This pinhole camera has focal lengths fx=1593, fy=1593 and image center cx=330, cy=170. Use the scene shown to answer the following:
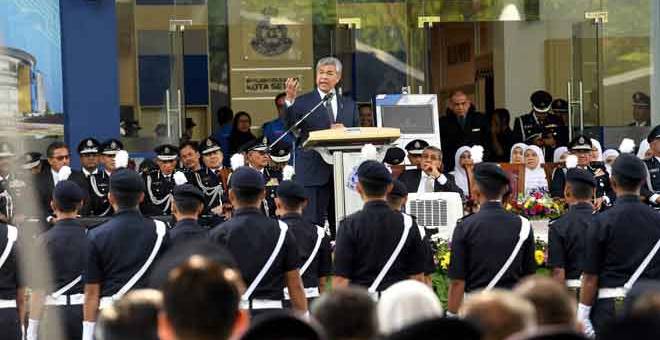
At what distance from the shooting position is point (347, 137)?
12.9m

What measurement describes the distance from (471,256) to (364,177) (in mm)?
854

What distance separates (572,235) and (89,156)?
662 cm

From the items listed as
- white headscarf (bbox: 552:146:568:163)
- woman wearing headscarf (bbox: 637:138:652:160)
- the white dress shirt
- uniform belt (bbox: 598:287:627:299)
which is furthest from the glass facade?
uniform belt (bbox: 598:287:627:299)

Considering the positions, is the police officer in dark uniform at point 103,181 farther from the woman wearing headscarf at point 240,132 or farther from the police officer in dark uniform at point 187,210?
the police officer in dark uniform at point 187,210

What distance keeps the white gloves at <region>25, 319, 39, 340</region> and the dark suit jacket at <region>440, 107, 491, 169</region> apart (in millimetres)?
9184

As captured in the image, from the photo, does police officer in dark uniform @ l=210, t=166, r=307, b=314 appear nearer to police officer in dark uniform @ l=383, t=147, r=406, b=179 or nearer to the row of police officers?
the row of police officers

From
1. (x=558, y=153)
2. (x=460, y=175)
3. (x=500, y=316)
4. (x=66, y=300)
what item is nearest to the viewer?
(x=500, y=316)

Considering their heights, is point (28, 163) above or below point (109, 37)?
below

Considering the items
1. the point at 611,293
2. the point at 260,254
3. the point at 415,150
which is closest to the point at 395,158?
the point at 415,150

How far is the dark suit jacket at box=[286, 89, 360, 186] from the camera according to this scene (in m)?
13.4

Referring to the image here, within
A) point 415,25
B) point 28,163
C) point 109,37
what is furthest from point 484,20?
point 28,163

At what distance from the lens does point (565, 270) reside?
35.7 ft

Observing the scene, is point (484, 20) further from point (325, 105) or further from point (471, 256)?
point (471, 256)

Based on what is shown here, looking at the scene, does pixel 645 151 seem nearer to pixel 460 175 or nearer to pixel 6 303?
pixel 460 175
